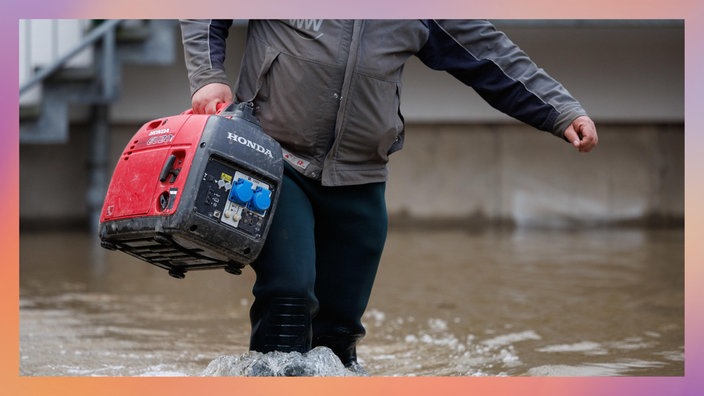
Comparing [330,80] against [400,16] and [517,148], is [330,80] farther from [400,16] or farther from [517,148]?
[517,148]

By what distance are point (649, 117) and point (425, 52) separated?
28.3 feet

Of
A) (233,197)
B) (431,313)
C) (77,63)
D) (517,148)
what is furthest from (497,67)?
(517,148)

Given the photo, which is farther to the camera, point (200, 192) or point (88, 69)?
point (88, 69)

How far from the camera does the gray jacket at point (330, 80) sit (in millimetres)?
3139

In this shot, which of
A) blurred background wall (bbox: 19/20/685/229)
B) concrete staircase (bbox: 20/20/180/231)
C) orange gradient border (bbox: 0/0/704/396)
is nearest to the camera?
orange gradient border (bbox: 0/0/704/396)

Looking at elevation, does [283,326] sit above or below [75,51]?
below

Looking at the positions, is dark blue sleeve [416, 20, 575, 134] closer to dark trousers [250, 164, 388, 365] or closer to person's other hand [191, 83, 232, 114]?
dark trousers [250, 164, 388, 365]

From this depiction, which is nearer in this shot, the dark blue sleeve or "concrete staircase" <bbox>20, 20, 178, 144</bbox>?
the dark blue sleeve

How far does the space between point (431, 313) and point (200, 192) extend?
10.6ft

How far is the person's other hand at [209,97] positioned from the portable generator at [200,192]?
0.42 ft

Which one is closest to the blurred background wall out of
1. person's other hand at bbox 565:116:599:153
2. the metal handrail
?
the metal handrail

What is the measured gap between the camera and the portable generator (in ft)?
9.39

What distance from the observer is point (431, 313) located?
592 centimetres

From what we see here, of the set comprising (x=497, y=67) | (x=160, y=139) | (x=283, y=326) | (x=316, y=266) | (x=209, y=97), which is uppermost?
(x=497, y=67)
